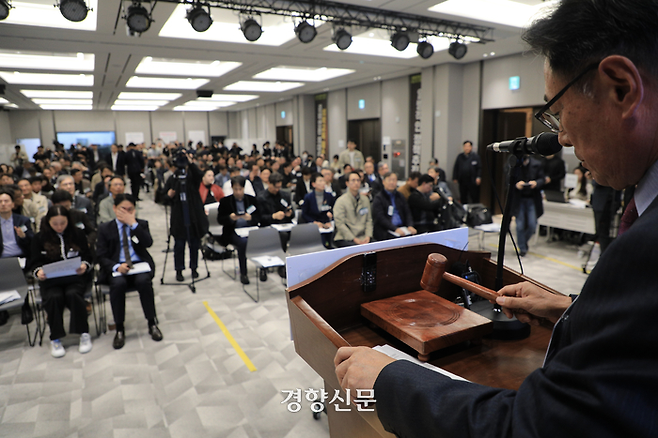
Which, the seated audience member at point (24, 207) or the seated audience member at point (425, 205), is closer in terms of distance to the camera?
the seated audience member at point (24, 207)

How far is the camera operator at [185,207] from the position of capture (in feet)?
17.5

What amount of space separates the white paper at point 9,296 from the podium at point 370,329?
358 centimetres

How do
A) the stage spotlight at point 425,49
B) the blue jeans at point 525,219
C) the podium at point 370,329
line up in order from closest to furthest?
the podium at point 370,329 < the blue jeans at point 525,219 < the stage spotlight at point 425,49

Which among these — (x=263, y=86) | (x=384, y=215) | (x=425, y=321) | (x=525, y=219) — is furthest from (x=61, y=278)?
(x=263, y=86)

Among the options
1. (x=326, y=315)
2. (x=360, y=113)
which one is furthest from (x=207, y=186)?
(x=360, y=113)

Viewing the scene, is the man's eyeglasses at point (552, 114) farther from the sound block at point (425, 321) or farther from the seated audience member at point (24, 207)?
the seated audience member at point (24, 207)

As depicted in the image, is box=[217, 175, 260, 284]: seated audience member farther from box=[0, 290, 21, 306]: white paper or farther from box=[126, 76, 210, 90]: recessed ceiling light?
box=[126, 76, 210, 90]: recessed ceiling light

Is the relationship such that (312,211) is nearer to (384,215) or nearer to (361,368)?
(384,215)

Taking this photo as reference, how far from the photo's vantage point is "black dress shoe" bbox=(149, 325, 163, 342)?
4.03m

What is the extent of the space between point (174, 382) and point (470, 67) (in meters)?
9.34

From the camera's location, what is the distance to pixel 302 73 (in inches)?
484

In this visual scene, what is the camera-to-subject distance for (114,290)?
13.0 feet

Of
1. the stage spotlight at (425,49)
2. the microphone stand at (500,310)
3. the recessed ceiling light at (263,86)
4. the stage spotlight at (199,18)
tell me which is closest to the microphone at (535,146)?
the microphone stand at (500,310)

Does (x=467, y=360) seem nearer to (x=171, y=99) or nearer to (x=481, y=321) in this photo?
(x=481, y=321)
